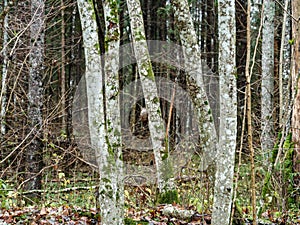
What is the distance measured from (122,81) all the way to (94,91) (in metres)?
17.2

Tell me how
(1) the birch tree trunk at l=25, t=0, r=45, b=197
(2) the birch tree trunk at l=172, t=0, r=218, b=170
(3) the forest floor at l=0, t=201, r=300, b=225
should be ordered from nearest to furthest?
(2) the birch tree trunk at l=172, t=0, r=218, b=170
(3) the forest floor at l=0, t=201, r=300, b=225
(1) the birch tree trunk at l=25, t=0, r=45, b=197

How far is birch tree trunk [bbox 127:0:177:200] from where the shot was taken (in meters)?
6.21

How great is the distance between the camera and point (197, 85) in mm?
5051

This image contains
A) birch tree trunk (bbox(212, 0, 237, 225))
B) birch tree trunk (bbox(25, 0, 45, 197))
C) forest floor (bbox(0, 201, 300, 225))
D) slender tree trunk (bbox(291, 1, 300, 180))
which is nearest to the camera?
birch tree trunk (bbox(212, 0, 237, 225))

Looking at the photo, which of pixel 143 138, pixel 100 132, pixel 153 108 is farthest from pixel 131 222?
pixel 143 138

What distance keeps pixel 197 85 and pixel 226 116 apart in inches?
52.9

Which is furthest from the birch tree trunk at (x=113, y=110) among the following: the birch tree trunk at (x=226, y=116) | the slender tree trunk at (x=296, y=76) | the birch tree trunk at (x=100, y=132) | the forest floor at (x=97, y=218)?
the slender tree trunk at (x=296, y=76)

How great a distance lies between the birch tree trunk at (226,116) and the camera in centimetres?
378

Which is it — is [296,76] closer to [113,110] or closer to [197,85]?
[197,85]

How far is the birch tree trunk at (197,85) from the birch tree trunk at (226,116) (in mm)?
884

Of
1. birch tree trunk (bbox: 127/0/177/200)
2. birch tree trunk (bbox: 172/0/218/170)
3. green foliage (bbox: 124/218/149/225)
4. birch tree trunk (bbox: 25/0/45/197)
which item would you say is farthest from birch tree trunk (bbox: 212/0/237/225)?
birch tree trunk (bbox: 25/0/45/197)

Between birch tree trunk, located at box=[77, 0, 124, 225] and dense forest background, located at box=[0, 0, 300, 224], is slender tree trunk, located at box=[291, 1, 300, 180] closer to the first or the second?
dense forest background, located at box=[0, 0, 300, 224]

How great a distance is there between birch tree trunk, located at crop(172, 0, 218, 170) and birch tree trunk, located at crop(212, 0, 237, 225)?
2.90ft

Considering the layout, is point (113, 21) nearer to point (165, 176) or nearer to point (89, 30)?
point (89, 30)
